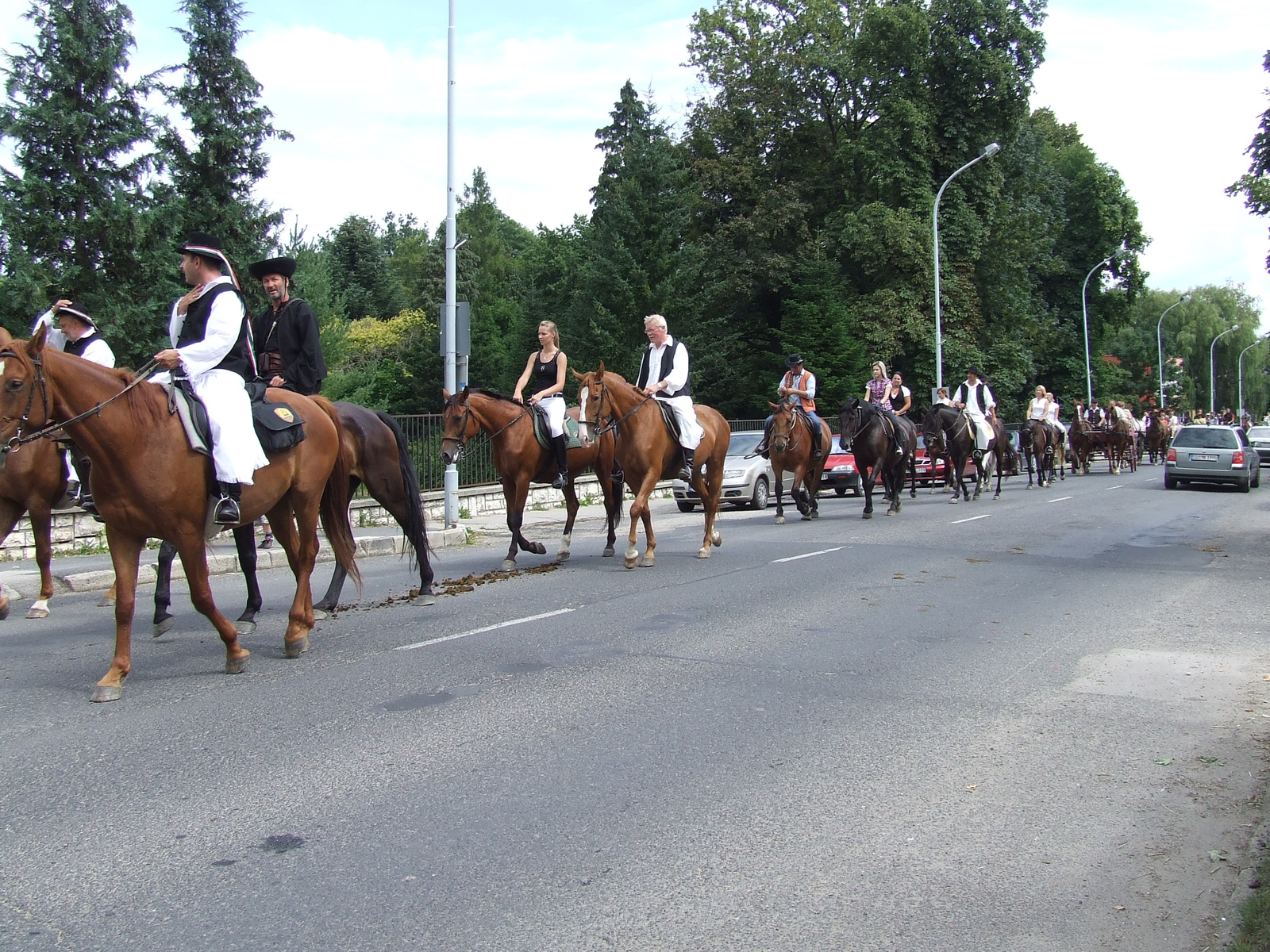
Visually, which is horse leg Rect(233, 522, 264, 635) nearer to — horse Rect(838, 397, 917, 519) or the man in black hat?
the man in black hat

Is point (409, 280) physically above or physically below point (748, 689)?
above

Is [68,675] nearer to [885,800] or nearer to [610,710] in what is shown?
[610,710]

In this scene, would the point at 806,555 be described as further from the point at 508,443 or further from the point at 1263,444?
the point at 1263,444

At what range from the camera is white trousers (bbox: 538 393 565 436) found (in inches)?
495

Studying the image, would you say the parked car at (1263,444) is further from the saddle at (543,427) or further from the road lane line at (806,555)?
the saddle at (543,427)

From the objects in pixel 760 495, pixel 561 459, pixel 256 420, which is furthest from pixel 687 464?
pixel 760 495

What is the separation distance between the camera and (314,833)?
4.36 metres

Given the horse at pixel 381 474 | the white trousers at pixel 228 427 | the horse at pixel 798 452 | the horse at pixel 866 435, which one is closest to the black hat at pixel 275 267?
the horse at pixel 381 474

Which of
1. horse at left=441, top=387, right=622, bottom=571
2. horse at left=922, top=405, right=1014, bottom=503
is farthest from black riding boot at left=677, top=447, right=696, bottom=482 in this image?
horse at left=922, top=405, right=1014, bottom=503

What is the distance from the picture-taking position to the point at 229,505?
6785 mm

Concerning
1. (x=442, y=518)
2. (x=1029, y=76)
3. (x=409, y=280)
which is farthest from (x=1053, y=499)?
(x=409, y=280)

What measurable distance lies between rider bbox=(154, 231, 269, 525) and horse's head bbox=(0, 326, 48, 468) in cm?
66

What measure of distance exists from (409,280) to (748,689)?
93.3 m

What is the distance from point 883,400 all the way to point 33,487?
50.8 ft
